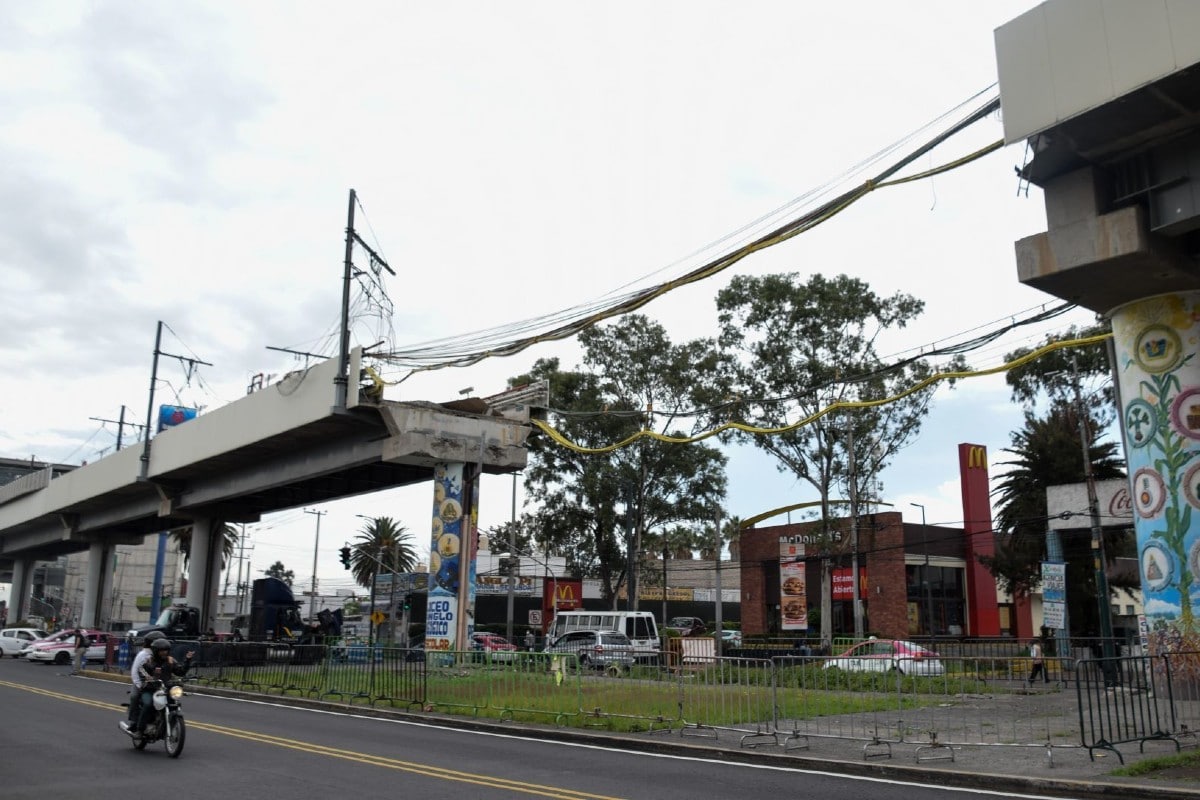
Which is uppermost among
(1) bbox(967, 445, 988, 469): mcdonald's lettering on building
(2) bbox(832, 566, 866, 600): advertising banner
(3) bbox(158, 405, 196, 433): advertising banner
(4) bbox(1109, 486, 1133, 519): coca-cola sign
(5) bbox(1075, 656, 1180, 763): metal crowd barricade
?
(3) bbox(158, 405, 196, 433): advertising banner

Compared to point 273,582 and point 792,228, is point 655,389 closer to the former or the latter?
point 273,582

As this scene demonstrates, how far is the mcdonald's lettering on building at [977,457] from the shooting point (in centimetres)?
4875

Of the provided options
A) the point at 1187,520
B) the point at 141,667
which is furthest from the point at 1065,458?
the point at 141,667

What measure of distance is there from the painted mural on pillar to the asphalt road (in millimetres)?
8592

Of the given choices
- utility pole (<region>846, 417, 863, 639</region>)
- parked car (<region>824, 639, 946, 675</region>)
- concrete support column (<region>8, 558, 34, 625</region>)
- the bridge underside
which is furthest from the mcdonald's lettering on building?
concrete support column (<region>8, 558, 34, 625</region>)

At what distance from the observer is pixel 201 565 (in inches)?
1790

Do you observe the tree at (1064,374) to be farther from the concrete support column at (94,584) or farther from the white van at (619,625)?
the concrete support column at (94,584)

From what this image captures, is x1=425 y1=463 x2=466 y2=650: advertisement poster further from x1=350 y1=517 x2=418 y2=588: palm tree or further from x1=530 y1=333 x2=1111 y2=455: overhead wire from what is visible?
x1=350 y1=517 x2=418 y2=588: palm tree

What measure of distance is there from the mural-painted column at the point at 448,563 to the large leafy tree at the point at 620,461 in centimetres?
1840

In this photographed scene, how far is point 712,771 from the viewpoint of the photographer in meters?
11.7

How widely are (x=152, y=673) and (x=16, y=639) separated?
4211 cm

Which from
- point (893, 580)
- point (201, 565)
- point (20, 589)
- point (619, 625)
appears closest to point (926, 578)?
point (893, 580)

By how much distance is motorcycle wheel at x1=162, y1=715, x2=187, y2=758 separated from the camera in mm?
12312

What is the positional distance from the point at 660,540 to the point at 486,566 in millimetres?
43426
